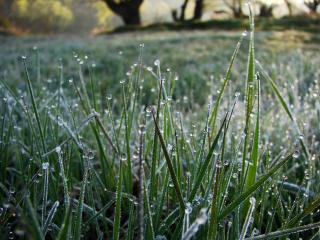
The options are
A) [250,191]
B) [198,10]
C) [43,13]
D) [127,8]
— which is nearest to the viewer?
[250,191]

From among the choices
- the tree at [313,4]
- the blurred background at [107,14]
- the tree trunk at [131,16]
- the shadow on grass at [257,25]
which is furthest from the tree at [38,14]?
the tree at [313,4]

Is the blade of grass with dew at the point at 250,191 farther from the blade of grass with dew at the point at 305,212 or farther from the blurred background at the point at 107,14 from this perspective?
the blurred background at the point at 107,14

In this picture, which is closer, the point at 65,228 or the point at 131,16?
the point at 65,228

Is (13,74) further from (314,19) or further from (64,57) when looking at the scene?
(314,19)

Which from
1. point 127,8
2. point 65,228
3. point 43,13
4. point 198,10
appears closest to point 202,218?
point 65,228

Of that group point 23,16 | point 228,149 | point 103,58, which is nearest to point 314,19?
point 103,58

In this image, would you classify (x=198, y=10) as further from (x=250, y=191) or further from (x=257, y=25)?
(x=250, y=191)

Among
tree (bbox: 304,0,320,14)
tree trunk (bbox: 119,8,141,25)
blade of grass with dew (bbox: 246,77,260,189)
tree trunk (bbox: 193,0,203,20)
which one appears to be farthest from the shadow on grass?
blade of grass with dew (bbox: 246,77,260,189)
